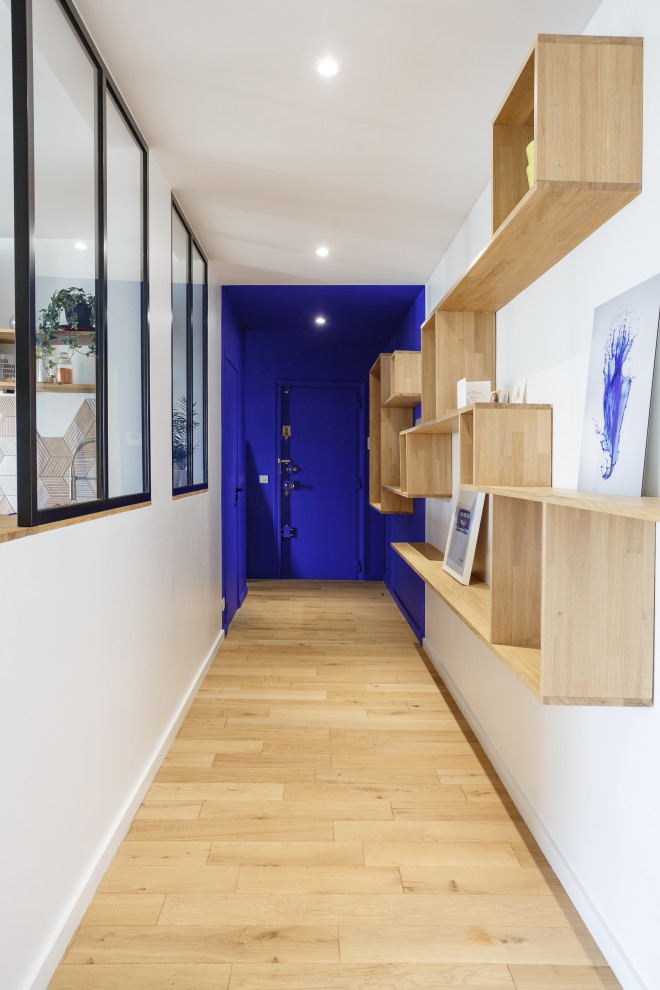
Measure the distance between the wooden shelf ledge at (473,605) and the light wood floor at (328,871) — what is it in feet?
2.30

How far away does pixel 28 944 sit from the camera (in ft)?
4.68

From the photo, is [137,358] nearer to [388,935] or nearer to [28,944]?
[28,944]

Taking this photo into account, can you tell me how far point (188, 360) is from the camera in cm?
347

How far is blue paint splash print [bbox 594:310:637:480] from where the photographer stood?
5.14 ft

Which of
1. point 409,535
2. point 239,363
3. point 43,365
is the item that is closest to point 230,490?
point 239,363

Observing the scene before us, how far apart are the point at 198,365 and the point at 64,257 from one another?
2075 mm

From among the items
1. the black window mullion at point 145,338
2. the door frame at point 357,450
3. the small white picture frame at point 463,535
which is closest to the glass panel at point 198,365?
the black window mullion at point 145,338

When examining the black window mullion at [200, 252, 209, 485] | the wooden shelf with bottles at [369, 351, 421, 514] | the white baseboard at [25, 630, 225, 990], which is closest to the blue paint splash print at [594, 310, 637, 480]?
the white baseboard at [25, 630, 225, 990]

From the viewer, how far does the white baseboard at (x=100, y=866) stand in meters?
1.50

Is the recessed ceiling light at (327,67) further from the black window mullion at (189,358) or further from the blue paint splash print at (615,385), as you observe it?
the black window mullion at (189,358)

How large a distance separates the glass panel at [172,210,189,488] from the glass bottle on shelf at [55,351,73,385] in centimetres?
126

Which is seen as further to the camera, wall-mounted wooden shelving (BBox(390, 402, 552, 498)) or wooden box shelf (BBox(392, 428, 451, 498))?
wooden box shelf (BBox(392, 428, 451, 498))

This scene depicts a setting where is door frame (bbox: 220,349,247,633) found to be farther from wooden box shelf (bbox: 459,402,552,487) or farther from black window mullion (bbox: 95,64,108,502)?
wooden box shelf (bbox: 459,402,552,487)

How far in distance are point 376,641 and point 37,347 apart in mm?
3483
